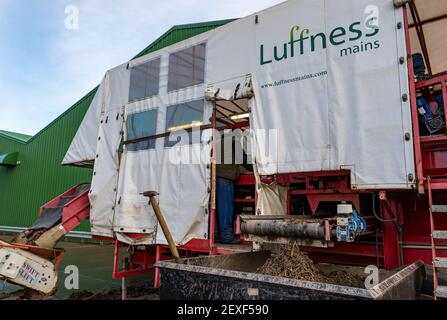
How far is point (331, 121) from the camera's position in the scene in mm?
3393

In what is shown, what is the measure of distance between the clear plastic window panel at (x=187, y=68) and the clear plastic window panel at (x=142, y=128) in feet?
1.76

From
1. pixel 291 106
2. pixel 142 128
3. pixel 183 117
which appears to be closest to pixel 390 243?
pixel 291 106

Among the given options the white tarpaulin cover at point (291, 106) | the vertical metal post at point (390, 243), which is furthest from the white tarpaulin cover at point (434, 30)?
the vertical metal post at point (390, 243)

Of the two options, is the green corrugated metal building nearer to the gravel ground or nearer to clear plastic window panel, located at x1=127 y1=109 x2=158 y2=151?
clear plastic window panel, located at x1=127 y1=109 x2=158 y2=151

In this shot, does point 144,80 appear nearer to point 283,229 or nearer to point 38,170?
point 283,229

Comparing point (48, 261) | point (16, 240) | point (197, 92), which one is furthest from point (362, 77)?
point (16, 240)

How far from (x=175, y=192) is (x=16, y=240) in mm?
2583

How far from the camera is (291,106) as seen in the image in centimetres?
370

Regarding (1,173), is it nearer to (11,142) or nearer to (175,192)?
(11,142)

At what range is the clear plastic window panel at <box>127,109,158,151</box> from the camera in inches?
198

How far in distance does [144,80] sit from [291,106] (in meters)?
2.68

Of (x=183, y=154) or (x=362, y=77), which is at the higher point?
(x=362, y=77)

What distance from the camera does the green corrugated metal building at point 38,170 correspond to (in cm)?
1355

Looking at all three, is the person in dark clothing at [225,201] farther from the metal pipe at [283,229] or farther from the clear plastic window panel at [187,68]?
the metal pipe at [283,229]
